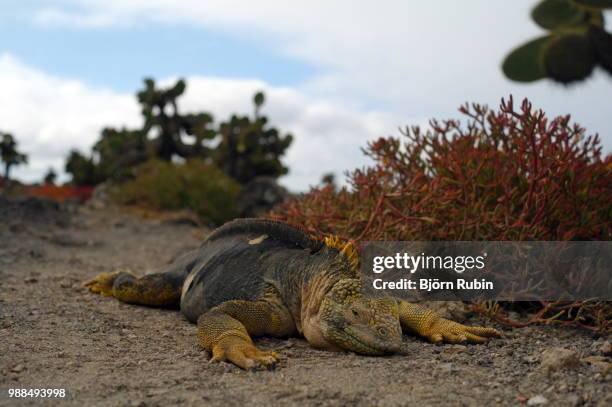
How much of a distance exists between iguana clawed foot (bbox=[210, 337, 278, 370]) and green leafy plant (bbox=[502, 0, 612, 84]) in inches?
791

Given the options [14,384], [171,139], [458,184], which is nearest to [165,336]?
[14,384]

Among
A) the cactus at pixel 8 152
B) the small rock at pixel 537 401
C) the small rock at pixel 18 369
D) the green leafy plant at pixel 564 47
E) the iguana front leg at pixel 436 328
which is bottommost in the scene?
the small rock at pixel 537 401

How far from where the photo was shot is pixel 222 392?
362 centimetres

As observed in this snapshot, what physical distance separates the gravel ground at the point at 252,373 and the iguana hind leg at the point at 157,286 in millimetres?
112

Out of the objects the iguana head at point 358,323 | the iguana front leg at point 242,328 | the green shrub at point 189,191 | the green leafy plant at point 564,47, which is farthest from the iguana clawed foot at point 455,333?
the green leafy plant at point 564,47

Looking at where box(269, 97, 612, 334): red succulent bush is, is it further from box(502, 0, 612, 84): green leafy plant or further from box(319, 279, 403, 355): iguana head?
box(502, 0, 612, 84): green leafy plant

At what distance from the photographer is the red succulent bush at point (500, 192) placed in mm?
5637

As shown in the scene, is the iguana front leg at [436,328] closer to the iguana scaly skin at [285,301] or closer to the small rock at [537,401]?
the iguana scaly skin at [285,301]

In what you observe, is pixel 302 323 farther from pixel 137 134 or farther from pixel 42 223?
pixel 137 134

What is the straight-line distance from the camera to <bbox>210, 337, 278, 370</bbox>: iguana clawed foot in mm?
4082

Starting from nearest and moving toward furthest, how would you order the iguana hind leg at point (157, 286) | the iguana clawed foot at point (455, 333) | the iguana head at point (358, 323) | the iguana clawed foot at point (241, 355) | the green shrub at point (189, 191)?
the iguana clawed foot at point (241, 355), the iguana head at point (358, 323), the iguana clawed foot at point (455, 333), the iguana hind leg at point (157, 286), the green shrub at point (189, 191)

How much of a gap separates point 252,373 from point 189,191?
14.7m

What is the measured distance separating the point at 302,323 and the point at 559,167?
274 centimetres

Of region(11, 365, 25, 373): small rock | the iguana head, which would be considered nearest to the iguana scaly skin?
the iguana head
